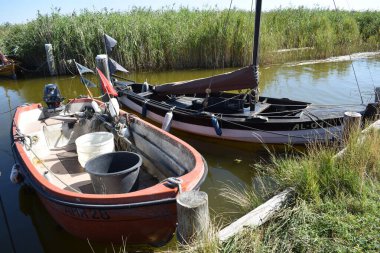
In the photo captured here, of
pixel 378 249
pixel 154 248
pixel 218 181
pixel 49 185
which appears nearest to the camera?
pixel 378 249

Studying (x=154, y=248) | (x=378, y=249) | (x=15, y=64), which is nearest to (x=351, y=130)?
(x=378, y=249)

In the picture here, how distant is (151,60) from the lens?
15.3 meters

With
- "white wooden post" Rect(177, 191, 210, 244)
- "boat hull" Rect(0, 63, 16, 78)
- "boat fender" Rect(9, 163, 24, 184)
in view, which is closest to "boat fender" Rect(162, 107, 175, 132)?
"boat fender" Rect(9, 163, 24, 184)

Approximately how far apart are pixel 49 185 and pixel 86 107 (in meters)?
3.20

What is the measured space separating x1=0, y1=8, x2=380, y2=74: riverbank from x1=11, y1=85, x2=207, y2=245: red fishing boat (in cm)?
899

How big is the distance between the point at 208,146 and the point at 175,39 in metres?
9.01

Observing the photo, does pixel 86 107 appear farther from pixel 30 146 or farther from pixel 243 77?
pixel 243 77

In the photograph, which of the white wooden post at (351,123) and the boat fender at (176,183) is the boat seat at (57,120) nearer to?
the boat fender at (176,183)

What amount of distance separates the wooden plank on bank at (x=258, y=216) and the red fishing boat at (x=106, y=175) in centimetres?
62

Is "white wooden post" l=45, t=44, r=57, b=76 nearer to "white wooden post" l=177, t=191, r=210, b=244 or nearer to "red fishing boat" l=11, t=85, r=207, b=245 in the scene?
"red fishing boat" l=11, t=85, r=207, b=245

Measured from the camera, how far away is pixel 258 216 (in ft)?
10.5

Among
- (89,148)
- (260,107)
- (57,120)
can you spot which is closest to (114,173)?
(89,148)

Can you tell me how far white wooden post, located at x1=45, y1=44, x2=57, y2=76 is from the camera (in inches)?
579

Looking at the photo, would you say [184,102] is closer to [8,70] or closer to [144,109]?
[144,109]
